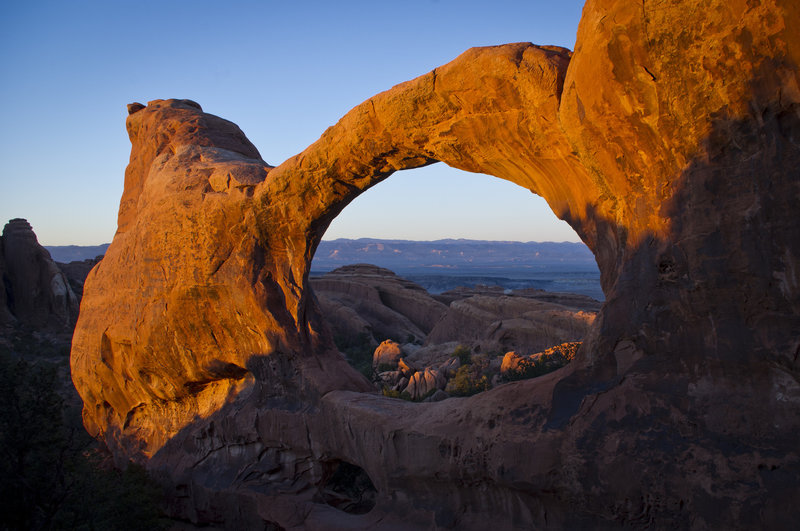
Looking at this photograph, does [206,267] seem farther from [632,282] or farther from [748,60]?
[748,60]

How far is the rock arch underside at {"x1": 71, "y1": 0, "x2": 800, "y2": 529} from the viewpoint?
309 cm

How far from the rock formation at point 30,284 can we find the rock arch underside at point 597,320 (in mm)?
18212

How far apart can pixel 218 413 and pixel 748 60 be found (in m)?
7.02

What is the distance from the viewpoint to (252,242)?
6758 mm

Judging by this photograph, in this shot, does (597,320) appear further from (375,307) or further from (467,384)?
(375,307)

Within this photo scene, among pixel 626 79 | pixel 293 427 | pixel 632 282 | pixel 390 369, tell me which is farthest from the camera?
pixel 390 369

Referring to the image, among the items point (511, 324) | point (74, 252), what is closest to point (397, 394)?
point (511, 324)

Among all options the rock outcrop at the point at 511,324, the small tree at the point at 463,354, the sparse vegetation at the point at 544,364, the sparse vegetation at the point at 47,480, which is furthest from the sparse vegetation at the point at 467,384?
the sparse vegetation at the point at 47,480

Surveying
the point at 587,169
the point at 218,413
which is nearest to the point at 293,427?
the point at 218,413

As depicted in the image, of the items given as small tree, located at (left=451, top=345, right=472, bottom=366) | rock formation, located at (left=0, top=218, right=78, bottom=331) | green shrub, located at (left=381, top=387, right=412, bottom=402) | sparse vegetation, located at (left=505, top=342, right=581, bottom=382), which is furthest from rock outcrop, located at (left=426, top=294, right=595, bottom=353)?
rock formation, located at (left=0, top=218, right=78, bottom=331)

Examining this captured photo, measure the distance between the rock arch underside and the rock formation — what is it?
18212 millimetres

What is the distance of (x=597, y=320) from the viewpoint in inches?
159

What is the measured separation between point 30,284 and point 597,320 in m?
25.2

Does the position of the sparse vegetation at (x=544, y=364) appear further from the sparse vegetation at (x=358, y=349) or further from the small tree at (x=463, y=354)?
the sparse vegetation at (x=358, y=349)
